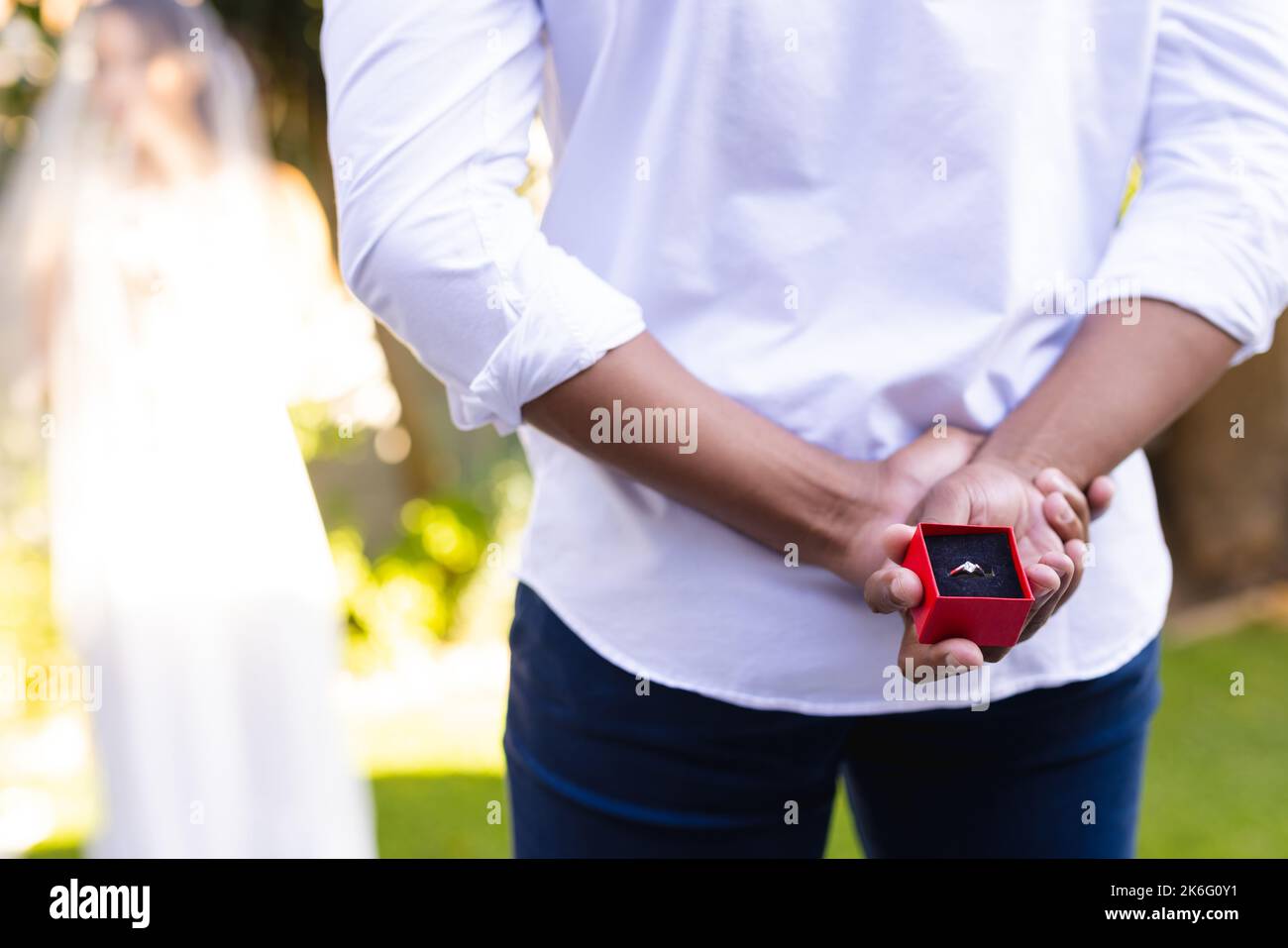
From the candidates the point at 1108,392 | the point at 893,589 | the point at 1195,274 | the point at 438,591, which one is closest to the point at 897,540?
the point at 893,589

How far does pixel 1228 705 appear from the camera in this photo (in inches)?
174

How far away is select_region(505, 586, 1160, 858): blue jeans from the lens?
3.77 feet

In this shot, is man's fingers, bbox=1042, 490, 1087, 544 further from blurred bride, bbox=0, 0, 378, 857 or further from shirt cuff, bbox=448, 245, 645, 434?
blurred bride, bbox=0, 0, 378, 857

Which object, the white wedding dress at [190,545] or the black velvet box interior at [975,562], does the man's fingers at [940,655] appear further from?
the white wedding dress at [190,545]

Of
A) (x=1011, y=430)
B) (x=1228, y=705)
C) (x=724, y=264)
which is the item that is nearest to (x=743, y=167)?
(x=724, y=264)

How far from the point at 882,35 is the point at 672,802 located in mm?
701

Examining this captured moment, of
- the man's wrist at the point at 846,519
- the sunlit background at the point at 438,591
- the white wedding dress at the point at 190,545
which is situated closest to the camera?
the man's wrist at the point at 846,519

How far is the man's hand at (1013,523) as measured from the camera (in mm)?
990

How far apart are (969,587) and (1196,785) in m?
3.47

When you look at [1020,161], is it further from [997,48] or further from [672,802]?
[672,802]

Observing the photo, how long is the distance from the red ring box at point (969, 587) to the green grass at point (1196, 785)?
2.72 meters

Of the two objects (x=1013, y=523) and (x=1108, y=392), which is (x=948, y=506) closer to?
(x=1013, y=523)

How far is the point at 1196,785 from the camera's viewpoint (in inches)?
156

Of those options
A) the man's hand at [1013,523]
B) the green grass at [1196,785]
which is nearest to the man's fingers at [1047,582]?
the man's hand at [1013,523]
